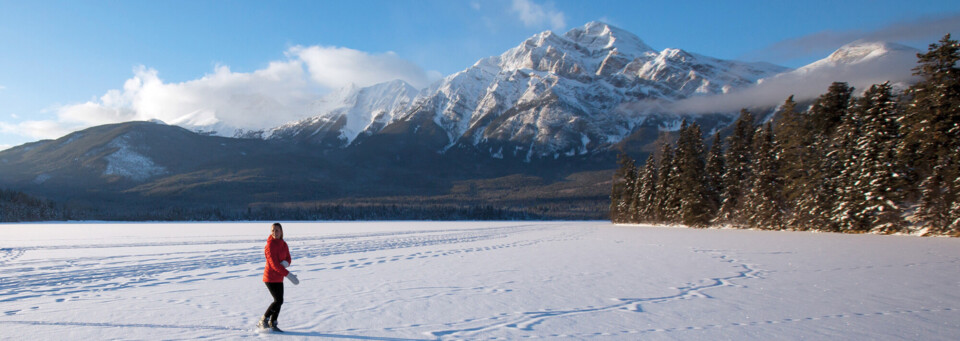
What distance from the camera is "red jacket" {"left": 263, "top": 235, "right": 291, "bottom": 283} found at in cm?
812

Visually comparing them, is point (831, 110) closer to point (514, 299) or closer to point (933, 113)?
point (933, 113)

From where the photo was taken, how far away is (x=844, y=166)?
36.4 m

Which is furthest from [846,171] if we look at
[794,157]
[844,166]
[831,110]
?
[831,110]

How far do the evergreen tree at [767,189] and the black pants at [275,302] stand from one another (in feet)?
153

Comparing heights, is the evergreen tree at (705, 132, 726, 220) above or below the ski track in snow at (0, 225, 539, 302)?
above

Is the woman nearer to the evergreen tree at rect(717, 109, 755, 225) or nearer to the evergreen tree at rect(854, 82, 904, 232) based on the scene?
the evergreen tree at rect(854, 82, 904, 232)

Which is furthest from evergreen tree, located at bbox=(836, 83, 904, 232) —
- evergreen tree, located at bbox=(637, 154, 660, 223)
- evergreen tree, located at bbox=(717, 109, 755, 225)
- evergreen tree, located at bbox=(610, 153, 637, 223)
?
evergreen tree, located at bbox=(610, 153, 637, 223)

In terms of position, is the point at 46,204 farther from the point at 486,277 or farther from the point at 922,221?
the point at 922,221

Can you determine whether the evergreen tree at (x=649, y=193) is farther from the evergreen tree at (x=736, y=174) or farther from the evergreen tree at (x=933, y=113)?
the evergreen tree at (x=933, y=113)

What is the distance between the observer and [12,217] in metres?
110

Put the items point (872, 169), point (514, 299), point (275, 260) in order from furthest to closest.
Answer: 1. point (872, 169)
2. point (514, 299)
3. point (275, 260)

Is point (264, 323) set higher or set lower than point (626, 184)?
lower

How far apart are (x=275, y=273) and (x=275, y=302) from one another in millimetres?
472

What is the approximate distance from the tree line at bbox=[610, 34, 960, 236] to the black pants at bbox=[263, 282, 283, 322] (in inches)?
1399
